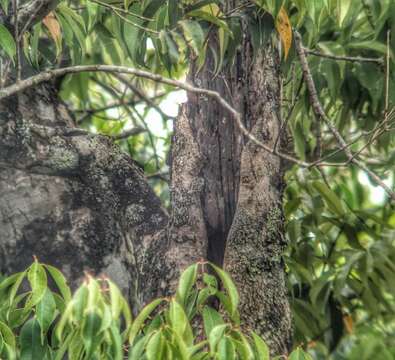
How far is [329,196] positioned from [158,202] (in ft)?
2.05

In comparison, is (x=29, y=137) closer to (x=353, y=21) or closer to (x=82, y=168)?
(x=82, y=168)

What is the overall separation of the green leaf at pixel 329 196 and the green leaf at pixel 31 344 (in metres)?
1.13

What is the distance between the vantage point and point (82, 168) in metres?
1.85

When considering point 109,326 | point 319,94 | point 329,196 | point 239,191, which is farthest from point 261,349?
point 319,94

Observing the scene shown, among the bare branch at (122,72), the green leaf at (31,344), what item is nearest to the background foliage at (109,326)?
the green leaf at (31,344)

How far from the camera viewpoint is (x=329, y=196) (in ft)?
7.59

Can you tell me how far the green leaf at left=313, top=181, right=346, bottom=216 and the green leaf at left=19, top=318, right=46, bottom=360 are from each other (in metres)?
1.13

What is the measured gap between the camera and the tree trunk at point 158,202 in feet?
5.45

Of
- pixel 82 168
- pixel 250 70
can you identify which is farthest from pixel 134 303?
pixel 250 70

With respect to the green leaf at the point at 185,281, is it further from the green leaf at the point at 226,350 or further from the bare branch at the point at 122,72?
the bare branch at the point at 122,72

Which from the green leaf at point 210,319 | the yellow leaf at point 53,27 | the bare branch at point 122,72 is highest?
the yellow leaf at point 53,27

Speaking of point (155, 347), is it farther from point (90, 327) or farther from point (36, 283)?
point (36, 283)

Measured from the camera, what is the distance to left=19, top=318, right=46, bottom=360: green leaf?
131cm

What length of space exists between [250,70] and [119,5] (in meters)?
0.32
